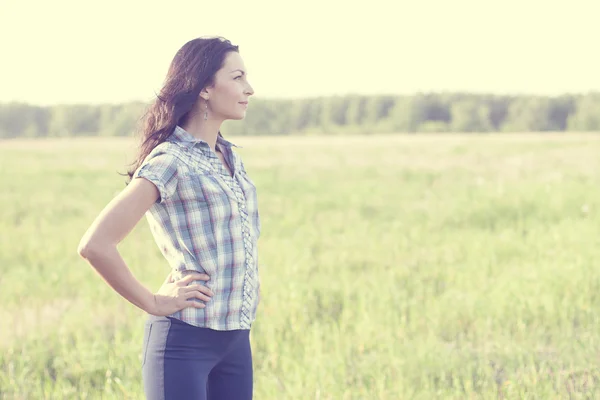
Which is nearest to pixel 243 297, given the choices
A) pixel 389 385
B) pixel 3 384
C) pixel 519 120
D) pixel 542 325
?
pixel 389 385

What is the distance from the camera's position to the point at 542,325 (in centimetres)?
551

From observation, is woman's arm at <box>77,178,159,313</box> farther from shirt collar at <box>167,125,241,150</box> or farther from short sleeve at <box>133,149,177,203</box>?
shirt collar at <box>167,125,241,150</box>

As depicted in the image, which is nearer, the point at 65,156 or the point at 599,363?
the point at 599,363

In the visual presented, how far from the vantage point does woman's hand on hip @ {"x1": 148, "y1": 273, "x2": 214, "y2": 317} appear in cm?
220

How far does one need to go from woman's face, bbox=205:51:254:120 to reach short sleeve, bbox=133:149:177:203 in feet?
0.89

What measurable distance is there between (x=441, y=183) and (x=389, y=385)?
15009mm

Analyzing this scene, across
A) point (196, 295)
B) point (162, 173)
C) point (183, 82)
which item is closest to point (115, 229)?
point (162, 173)

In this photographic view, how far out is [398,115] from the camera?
83.9 meters

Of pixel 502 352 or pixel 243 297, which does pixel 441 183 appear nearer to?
pixel 502 352

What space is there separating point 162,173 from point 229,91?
15.4 inches

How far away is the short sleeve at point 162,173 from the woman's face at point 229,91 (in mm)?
272

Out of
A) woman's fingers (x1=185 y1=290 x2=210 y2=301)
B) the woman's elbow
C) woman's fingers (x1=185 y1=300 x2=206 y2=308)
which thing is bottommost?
woman's fingers (x1=185 y1=300 x2=206 y2=308)

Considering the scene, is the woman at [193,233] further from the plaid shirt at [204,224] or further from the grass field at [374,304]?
the grass field at [374,304]

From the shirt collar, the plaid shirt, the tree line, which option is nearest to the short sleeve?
the plaid shirt
